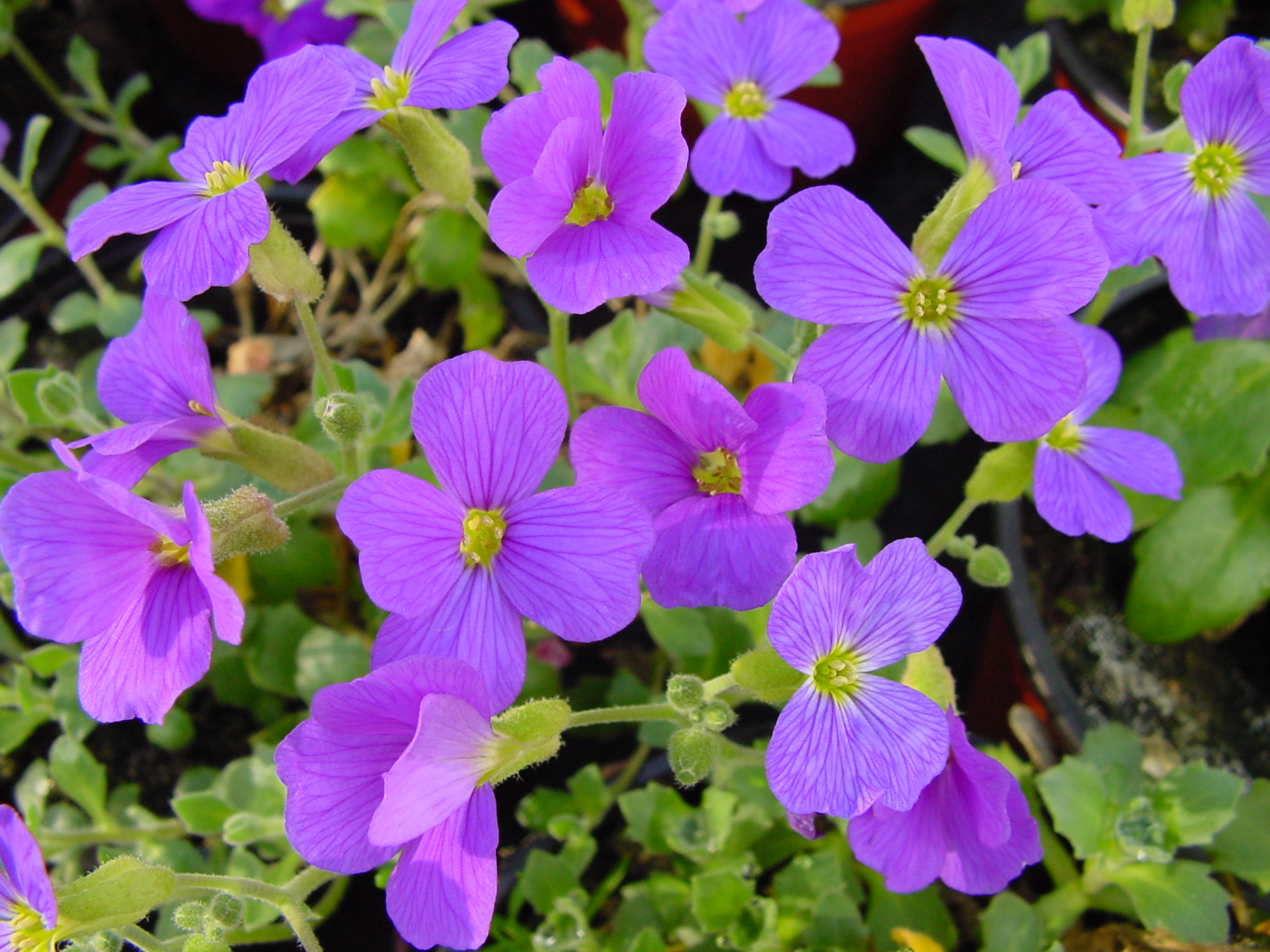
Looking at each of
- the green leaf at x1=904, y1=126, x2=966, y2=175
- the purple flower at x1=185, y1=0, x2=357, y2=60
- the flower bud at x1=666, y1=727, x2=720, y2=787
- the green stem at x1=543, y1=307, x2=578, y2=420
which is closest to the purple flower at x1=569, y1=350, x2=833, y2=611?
the flower bud at x1=666, y1=727, x2=720, y2=787

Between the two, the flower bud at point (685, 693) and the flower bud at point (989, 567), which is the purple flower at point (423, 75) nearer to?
the flower bud at point (685, 693)

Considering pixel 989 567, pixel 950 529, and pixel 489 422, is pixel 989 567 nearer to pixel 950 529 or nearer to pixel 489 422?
pixel 950 529

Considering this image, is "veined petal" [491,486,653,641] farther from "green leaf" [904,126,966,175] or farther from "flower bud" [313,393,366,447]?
"green leaf" [904,126,966,175]

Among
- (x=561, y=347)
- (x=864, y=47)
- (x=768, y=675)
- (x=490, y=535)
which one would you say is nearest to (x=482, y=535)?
(x=490, y=535)

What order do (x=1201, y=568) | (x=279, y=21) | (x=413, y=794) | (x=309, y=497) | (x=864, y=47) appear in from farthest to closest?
(x=864, y=47) < (x=279, y=21) < (x=1201, y=568) < (x=309, y=497) < (x=413, y=794)

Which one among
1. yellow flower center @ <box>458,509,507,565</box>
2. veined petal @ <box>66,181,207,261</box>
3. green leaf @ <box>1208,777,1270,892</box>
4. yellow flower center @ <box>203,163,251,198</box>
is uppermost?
yellow flower center @ <box>203,163,251,198</box>

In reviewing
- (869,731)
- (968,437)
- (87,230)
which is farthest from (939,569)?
(968,437)

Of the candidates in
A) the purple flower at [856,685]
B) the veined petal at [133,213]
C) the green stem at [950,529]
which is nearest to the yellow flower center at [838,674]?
the purple flower at [856,685]
